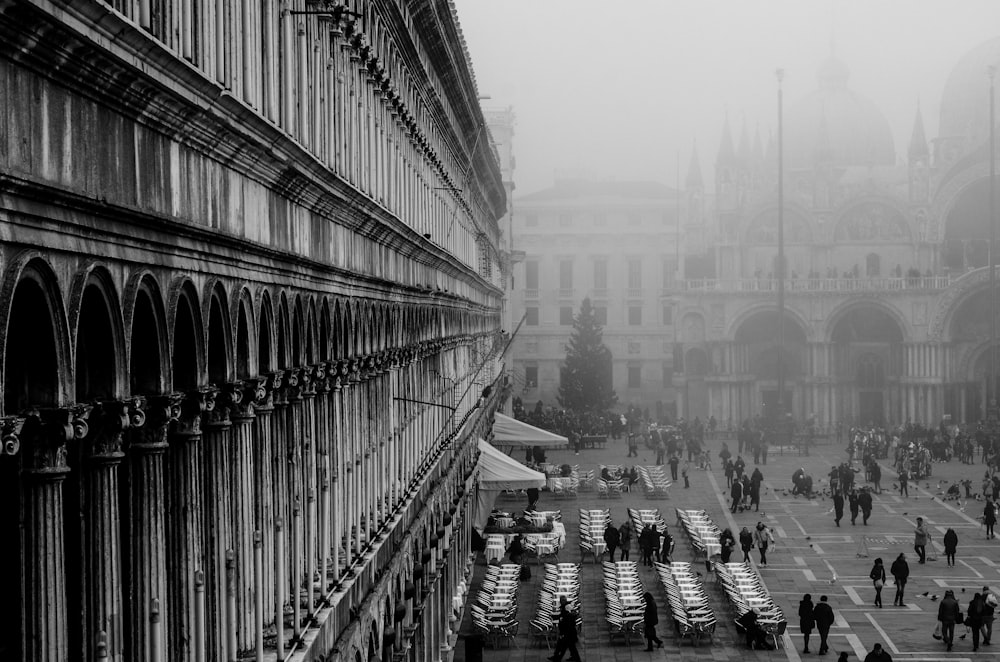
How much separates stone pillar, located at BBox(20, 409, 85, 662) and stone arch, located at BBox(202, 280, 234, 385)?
2.99 metres

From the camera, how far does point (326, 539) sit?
14391 millimetres

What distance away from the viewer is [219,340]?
9906 mm

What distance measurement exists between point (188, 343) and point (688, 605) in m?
21.3

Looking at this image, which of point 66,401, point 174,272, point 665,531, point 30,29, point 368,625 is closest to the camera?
point 30,29

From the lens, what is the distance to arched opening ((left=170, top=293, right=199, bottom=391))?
29.5ft

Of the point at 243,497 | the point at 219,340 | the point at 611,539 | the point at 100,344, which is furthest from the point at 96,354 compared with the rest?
the point at 611,539

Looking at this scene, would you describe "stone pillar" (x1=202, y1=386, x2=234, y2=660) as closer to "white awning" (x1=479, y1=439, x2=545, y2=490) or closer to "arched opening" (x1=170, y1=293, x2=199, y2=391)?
"arched opening" (x1=170, y1=293, x2=199, y2=391)

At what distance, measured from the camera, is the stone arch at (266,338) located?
11.4 m

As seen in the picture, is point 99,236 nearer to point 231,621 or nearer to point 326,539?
point 231,621

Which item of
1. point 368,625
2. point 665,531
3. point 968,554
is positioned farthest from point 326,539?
point 968,554

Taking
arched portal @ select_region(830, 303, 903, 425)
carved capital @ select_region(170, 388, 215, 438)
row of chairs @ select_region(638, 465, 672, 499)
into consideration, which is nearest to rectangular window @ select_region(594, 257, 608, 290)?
arched portal @ select_region(830, 303, 903, 425)

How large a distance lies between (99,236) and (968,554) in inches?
1363

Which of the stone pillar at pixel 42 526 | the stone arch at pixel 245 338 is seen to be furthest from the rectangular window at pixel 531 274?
the stone pillar at pixel 42 526

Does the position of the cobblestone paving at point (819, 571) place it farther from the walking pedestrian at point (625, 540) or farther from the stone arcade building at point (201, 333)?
the stone arcade building at point (201, 333)
